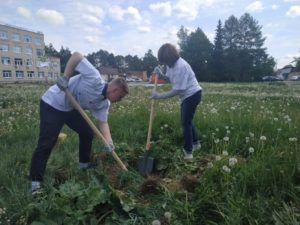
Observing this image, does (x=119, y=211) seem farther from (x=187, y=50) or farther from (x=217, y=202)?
(x=187, y=50)

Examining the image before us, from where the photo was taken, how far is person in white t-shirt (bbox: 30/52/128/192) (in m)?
3.58

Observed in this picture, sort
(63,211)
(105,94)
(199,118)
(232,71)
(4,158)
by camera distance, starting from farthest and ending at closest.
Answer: (232,71), (199,118), (4,158), (105,94), (63,211)

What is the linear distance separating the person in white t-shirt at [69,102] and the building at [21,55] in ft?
225

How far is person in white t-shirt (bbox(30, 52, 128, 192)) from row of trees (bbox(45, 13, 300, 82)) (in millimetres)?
58587

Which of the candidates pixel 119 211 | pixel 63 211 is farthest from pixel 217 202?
pixel 63 211

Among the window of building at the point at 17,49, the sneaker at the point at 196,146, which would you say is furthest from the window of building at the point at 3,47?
the sneaker at the point at 196,146

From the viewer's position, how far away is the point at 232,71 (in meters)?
62.0

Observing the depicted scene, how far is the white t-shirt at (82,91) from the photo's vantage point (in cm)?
378

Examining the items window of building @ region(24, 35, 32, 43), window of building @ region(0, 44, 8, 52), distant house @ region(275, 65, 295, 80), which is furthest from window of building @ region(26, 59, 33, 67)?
distant house @ region(275, 65, 295, 80)

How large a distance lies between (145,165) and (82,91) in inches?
50.5

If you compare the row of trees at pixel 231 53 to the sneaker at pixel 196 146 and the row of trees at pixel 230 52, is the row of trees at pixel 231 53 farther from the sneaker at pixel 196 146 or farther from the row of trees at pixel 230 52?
the sneaker at pixel 196 146

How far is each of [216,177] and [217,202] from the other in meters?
0.38

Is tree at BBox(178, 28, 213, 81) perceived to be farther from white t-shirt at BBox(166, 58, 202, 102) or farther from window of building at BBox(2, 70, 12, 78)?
white t-shirt at BBox(166, 58, 202, 102)

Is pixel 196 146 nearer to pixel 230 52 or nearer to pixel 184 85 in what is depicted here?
pixel 184 85
